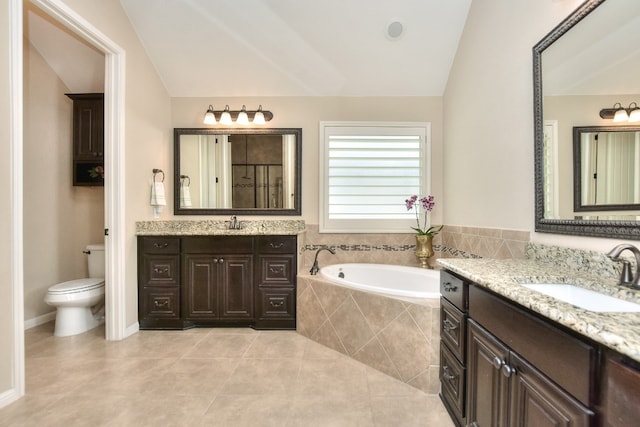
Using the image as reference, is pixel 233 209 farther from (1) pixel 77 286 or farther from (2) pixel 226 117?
(1) pixel 77 286

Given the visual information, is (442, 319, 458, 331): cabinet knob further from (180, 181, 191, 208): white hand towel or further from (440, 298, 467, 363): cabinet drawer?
(180, 181, 191, 208): white hand towel

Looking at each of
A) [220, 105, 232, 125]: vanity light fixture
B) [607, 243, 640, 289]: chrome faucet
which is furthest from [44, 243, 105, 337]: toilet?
[607, 243, 640, 289]: chrome faucet

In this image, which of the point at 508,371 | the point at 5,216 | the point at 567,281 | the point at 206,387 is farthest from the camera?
the point at 206,387

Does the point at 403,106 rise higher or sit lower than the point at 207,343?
higher

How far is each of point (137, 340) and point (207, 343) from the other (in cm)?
62

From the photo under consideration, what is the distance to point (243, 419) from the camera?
157 cm

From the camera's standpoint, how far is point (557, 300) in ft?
2.92

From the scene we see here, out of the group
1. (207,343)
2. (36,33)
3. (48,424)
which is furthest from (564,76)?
(36,33)

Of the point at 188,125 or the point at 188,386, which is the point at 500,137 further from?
the point at 188,125

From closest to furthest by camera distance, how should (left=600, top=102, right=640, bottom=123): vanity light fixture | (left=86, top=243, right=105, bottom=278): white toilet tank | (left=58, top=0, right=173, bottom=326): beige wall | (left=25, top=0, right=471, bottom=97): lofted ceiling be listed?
1. (left=600, top=102, right=640, bottom=123): vanity light fixture
2. (left=58, top=0, right=173, bottom=326): beige wall
3. (left=25, top=0, right=471, bottom=97): lofted ceiling
4. (left=86, top=243, right=105, bottom=278): white toilet tank

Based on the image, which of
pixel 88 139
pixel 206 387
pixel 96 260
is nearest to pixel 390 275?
pixel 206 387

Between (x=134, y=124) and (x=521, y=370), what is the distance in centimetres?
320

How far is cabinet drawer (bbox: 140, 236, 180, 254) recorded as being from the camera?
276cm

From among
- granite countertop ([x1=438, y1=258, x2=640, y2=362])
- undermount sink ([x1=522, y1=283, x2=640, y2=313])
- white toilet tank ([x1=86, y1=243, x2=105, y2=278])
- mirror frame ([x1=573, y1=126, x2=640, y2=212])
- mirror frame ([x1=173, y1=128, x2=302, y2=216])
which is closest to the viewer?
granite countertop ([x1=438, y1=258, x2=640, y2=362])
